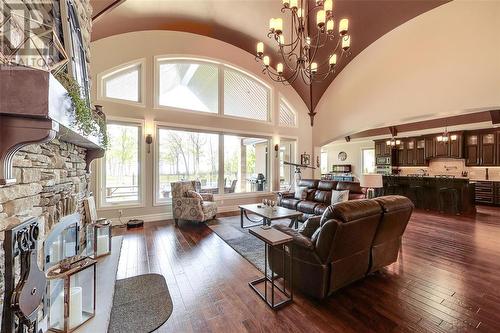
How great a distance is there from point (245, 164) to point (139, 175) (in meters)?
3.08

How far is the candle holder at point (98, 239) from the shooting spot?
9.57ft

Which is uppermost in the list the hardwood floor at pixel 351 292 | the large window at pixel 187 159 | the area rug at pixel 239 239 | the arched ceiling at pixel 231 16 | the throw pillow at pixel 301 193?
the arched ceiling at pixel 231 16

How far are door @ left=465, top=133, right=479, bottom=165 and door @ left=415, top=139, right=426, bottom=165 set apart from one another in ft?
4.17

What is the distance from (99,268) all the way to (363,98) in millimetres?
6911

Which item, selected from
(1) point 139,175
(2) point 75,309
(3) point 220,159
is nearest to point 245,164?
(3) point 220,159

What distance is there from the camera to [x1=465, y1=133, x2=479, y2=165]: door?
25.6 feet

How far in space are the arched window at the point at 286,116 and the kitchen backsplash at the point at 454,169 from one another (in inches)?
241

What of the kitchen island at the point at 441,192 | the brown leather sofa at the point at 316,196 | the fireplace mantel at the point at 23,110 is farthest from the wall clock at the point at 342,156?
the fireplace mantel at the point at 23,110

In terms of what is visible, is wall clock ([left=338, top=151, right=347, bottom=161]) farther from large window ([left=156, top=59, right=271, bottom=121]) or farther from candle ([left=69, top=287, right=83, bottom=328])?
candle ([left=69, top=287, right=83, bottom=328])

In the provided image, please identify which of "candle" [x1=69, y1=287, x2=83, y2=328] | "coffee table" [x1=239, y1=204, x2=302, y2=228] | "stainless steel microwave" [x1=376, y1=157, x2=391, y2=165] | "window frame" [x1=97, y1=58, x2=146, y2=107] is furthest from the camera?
"stainless steel microwave" [x1=376, y1=157, x2=391, y2=165]

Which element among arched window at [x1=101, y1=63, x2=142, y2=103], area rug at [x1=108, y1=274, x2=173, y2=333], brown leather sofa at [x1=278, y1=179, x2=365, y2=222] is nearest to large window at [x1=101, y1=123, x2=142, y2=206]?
arched window at [x1=101, y1=63, x2=142, y2=103]

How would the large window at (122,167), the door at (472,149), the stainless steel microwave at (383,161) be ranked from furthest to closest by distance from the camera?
the stainless steel microwave at (383,161)
the door at (472,149)
the large window at (122,167)

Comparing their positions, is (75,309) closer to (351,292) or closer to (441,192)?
(351,292)

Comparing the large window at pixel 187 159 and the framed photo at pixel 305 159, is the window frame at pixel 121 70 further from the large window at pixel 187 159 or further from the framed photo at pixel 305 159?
the framed photo at pixel 305 159
